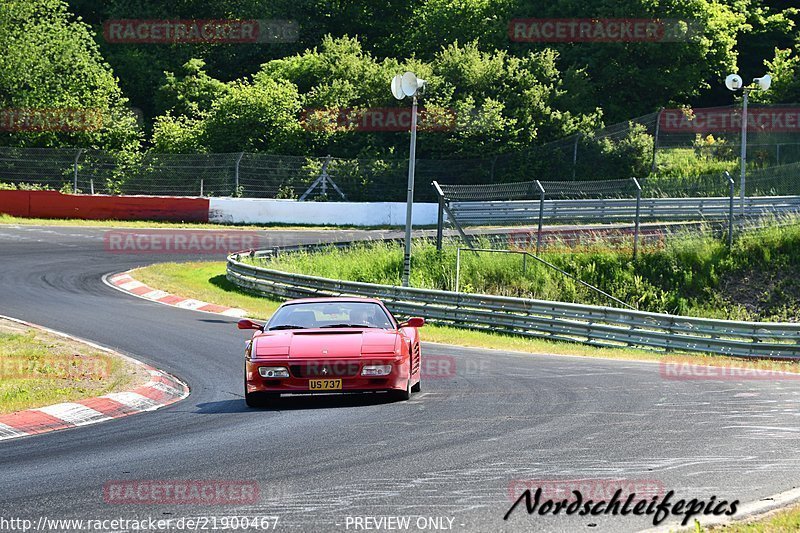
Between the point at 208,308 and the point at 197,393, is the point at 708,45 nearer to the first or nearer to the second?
the point at 208,308

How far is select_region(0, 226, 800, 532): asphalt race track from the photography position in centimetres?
682

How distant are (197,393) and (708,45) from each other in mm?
42327

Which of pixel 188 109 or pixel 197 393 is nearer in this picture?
pixel 197 393

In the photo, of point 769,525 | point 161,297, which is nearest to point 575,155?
point 161,297

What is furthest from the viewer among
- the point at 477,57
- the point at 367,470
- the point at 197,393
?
the point at 477,57

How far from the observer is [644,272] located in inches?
1088

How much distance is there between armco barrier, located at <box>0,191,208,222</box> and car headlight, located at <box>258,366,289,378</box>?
2655 centimetres

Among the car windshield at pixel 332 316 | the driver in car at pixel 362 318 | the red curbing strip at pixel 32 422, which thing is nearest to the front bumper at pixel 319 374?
the car windshield at pixel 332 316

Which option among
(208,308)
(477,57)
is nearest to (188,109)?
(477,57)

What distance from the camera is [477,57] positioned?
4775 centimetres

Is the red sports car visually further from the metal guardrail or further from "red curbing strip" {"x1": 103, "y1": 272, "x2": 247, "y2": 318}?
the metal guardrail

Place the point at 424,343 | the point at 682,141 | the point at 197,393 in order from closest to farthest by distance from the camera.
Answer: the point at 197,393, the point at 424,343, the point at 682,141

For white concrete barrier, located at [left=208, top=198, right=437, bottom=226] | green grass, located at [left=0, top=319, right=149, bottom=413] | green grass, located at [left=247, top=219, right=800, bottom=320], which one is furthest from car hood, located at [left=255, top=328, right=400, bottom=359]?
white concrete barrier, located at [left=208, top=198, right=437, bottom=226]

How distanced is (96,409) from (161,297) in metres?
14.0
